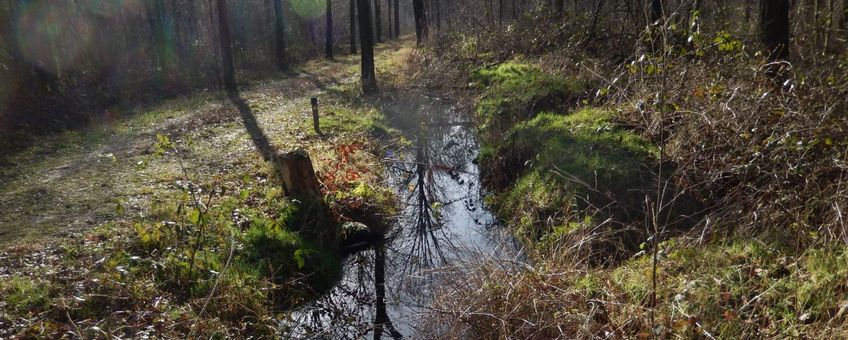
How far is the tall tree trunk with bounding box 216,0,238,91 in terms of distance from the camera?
16.7 m

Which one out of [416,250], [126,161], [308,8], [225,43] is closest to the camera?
[416,250]

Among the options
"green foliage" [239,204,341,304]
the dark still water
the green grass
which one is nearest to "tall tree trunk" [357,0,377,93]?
the dark still water

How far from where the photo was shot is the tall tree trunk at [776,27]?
24.7ft

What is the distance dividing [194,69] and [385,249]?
571 inches

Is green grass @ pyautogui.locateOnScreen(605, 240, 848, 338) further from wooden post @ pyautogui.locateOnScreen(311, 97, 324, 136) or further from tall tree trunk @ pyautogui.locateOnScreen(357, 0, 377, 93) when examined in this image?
tall tree trunk @ pyautogui.locateOnScreen(357, 0, 377, 93)

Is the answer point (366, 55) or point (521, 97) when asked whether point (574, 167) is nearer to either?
point (521, 97)

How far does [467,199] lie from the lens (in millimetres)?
9578

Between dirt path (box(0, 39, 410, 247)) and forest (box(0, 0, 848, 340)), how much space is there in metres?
0.06

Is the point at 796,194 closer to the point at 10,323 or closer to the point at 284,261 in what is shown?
the point at 284,261

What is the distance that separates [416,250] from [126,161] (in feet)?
16.7

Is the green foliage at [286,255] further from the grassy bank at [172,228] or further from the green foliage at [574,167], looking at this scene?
the green foliage at [574,167]

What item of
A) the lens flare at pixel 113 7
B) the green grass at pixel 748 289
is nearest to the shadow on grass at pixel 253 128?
the lens flare at pixel 113 7

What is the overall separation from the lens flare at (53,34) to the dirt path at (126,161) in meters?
2.90

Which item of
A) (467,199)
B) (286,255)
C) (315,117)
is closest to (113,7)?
(315,117)
